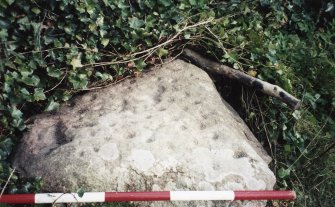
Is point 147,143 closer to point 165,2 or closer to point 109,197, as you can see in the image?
point 109,197

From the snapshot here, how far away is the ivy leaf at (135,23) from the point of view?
10.9ft

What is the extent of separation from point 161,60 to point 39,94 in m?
1.10

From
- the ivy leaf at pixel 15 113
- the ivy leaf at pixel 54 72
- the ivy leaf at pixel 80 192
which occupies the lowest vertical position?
the ivy leaf at pixel 80 192

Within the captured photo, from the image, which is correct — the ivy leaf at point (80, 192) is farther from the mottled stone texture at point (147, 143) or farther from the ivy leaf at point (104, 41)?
the ivy leaf at point (104, 41)

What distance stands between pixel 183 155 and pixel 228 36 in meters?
1.36

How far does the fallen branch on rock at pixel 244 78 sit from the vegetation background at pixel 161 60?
0.08 m

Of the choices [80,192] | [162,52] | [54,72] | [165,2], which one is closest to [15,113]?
[54,72]

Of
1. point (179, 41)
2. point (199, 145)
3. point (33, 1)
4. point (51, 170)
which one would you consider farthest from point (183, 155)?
point (33, 1)

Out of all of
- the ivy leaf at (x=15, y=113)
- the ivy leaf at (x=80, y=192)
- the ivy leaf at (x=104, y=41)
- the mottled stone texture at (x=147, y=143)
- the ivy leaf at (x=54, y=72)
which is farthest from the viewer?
the ivy leaf at (x=104, y=41)

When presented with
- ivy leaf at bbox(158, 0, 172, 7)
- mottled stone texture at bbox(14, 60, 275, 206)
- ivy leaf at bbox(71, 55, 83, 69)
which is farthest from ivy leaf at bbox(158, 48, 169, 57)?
ivy leaf at bbox(71, 55, 83, 69)

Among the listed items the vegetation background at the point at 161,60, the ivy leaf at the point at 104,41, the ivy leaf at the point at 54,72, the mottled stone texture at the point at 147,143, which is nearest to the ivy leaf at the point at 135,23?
the vegetation background at the point at 161,60

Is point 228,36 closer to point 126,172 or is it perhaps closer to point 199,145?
point 199,145

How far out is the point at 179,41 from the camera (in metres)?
3.65

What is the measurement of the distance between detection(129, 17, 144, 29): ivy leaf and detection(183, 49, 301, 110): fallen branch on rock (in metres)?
0.54
